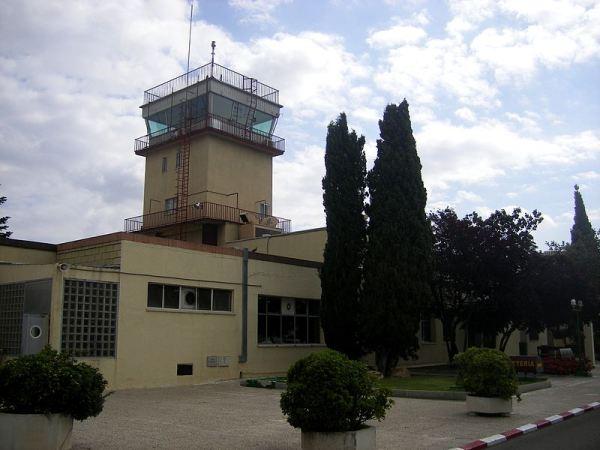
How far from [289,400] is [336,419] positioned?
30.1 inches

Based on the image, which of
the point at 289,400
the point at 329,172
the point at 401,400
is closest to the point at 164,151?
the point at 329,172

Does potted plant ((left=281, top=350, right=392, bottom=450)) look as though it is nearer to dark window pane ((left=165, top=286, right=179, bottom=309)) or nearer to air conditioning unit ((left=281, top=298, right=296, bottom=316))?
dark window pane ((left=165, top=286, right=179, bottom=309))

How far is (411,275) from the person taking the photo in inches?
924

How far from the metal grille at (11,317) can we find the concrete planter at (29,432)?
10837 mm

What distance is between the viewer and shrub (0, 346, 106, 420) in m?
8.41

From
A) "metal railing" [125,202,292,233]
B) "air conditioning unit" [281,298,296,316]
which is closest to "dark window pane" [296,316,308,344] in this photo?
"air conditioning unit" [281,298,296,316]

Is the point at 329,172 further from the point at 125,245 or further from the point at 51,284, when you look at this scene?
the point at 51,284

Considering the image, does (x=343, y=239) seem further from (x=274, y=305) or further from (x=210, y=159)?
(x=210, y=159)

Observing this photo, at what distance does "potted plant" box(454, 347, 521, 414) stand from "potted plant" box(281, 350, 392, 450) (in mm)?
5394

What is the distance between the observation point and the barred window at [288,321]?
81.6ft

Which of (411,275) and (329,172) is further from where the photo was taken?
(329,172)

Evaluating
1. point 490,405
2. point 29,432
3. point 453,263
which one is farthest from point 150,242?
point 453,263

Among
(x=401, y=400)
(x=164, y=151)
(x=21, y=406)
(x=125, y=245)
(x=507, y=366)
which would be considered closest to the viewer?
(x=21, y=406)

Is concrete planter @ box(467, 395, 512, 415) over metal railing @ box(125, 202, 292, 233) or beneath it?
beneath
